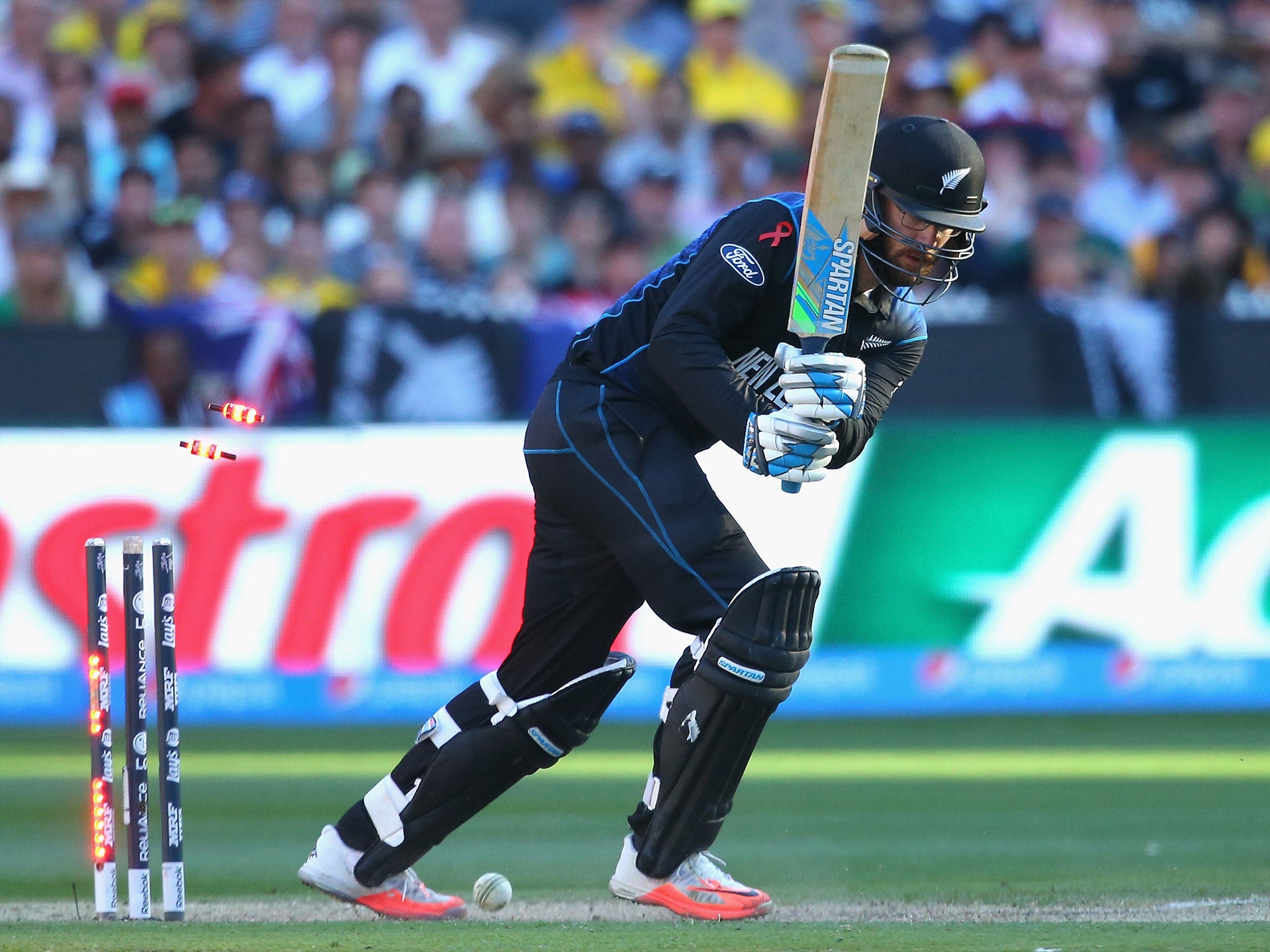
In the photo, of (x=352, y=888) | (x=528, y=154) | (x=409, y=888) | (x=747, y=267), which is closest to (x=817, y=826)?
(x=409, y=888)

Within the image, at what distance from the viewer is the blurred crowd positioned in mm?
8625

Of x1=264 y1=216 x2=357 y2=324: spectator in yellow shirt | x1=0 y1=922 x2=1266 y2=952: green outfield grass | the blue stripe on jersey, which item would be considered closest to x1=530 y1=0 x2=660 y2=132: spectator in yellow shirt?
x1=264 y1=216 x2=357 y2=324: spectator in yellow shirt

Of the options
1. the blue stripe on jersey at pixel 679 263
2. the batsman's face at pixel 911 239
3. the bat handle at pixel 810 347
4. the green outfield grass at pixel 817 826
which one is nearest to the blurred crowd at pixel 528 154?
the green outfield grass at pixel 817 826

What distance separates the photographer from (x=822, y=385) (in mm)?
3936

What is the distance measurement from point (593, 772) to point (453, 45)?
5.25 m

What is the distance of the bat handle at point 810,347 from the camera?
4.04m

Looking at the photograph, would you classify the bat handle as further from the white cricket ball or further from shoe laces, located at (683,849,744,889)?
the white cricket ball

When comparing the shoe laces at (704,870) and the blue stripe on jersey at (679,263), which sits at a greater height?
the blue stripe on jersey at (679,263)

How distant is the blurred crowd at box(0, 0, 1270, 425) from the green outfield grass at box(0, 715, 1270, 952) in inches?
74.2

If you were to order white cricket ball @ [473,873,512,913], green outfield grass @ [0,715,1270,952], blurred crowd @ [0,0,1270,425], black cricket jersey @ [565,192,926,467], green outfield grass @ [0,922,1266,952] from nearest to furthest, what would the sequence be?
green outfield grass @ [0,922,1266,952] → green outfield grass @ [0,715,1270,952] → black cricket jersey @ [565,192,926,467] → white cricket ball @ [473,873,512,913] → blurred crowd @ [0,0,1270,425]

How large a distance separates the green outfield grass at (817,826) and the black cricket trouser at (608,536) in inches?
27.0

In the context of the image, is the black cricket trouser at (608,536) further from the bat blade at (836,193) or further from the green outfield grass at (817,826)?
the green outfield grass at (817,826)

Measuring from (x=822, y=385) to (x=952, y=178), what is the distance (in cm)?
55

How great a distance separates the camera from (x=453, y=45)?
10.7 metres
